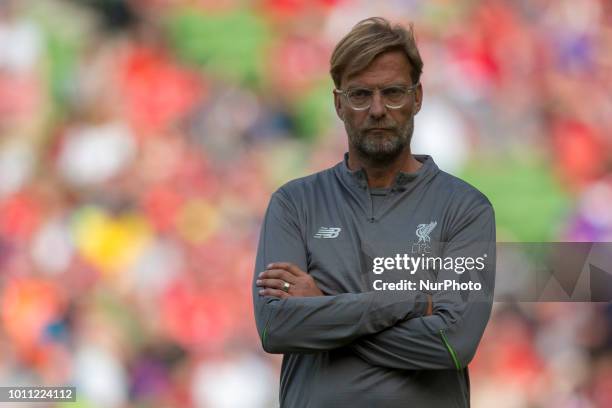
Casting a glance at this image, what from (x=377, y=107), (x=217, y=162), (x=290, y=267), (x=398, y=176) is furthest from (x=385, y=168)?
(x=217, y=162)

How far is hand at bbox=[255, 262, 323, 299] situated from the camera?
7.86ft

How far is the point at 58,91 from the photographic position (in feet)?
13.3

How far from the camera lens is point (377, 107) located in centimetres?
245

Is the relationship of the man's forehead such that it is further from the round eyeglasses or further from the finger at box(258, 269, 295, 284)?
the finger at box(258, 269, 295, 284)

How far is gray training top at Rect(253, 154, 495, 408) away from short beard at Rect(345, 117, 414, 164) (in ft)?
0.19

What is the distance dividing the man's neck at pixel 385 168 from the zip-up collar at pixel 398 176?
0.01 metres

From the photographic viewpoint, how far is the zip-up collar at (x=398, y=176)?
2.50m

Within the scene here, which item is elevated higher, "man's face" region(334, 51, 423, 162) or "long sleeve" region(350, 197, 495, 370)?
"man's face" region(334, 51, 423, 162)

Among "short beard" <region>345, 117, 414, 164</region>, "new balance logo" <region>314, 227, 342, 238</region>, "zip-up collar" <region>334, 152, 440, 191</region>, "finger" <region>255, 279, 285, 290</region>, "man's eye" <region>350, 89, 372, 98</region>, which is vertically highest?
"man's eye" <region>350, 89, 372, 98</region>

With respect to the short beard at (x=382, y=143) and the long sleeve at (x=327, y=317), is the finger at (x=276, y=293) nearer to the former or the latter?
the long sleeve at (x=327, y=317)

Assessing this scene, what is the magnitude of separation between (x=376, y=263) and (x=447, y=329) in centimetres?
21

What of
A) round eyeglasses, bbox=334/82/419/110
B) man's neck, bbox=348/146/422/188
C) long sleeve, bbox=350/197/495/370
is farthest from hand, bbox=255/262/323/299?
round eyeglasses, bbox=334/82/419/110

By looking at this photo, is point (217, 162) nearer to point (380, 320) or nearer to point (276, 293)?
point (276, 293)

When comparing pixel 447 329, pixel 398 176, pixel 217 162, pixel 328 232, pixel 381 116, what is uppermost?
pixel 217 162
